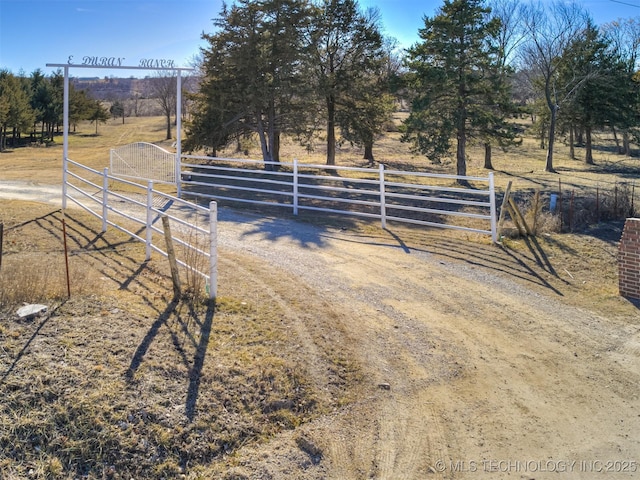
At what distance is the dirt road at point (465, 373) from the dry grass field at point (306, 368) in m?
0.02

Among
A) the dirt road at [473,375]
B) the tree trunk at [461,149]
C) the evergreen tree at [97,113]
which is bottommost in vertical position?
the dirt road at [473,375]

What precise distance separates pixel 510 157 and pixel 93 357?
4003cm

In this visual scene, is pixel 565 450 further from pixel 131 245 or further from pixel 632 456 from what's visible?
pixel 131 245

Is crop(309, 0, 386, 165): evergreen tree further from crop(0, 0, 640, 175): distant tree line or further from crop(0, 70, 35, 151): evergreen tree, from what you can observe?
crop(0, 70, 35, 151): evergreen tree

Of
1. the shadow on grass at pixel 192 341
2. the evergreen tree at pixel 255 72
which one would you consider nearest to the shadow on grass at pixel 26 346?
the shadow on grass at pixel 192 341

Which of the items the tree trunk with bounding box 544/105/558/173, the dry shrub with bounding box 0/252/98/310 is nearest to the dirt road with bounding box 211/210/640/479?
the dry shrub with bounding box 0/252/98/310

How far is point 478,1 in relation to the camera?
22.6 metres

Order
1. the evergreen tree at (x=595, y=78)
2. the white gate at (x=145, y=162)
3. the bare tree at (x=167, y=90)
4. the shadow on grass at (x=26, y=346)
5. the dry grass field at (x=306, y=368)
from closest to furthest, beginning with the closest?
the dry grass field at (x=306, y=368)
the shadow on grass at (x=26, y=346)
the white gate at (x=145, y=162)
the evergreen tree at (x=595, y=78)
the bare tree at (x=167, y=90)

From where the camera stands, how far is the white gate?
1800cm

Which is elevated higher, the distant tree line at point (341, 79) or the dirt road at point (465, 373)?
the distant tree line at point (341, 79)

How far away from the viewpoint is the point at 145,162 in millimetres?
19125

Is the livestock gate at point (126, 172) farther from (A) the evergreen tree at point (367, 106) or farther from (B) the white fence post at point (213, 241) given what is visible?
(A) the evergreen tree at point (367, 106)

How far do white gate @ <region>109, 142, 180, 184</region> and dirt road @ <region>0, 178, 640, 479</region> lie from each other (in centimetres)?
941

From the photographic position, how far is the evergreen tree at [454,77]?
22344 mm
